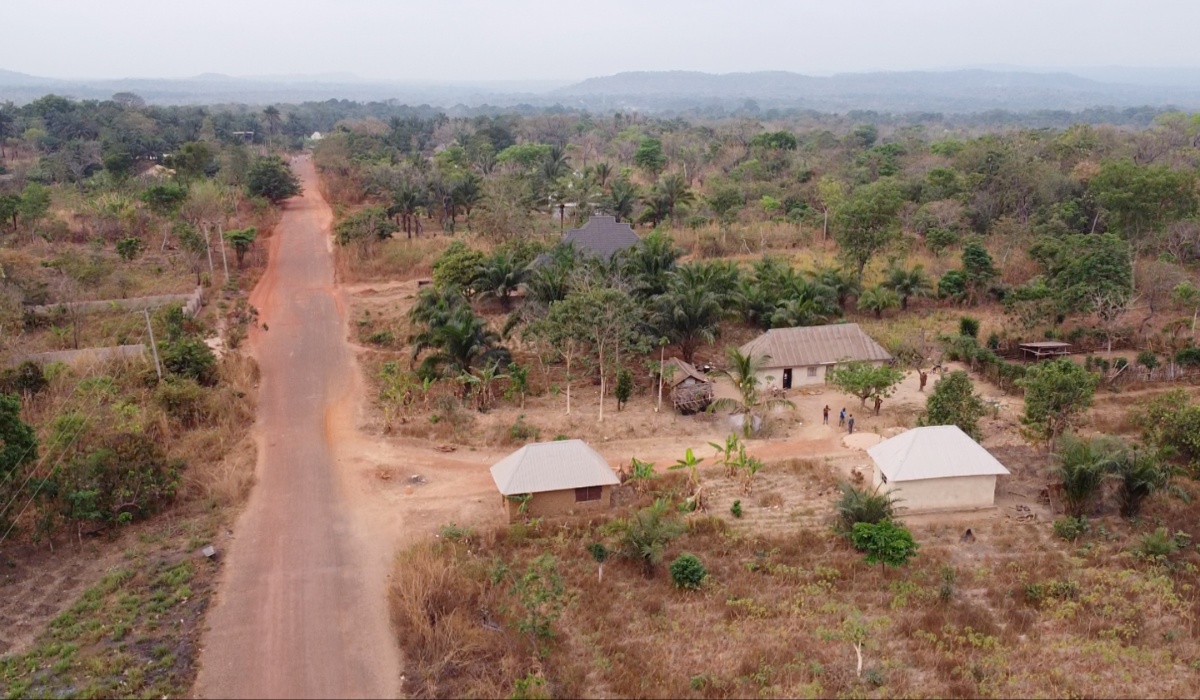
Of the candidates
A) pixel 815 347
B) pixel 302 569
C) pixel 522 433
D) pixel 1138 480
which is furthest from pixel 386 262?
pixel 1138 480

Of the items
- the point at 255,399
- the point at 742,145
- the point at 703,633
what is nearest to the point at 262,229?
the point at 255,399

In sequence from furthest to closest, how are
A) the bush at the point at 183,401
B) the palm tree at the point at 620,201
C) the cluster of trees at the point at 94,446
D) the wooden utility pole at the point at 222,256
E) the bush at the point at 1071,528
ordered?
the palm tree at the point at 620,201 → the wooden utility pole at the point at 222,256 → the bush at the point at 183,401 → the bush at the point at 1071,528 → the cluster of trees at the point at 94,446

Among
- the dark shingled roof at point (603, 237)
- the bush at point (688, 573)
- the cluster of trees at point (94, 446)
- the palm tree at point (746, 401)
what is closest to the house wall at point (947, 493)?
the palm tree at point (746, 401)

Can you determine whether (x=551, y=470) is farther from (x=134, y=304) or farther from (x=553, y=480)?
(x=134, y=304)

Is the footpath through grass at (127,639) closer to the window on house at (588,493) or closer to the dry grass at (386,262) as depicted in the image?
the window on house at (588,493)

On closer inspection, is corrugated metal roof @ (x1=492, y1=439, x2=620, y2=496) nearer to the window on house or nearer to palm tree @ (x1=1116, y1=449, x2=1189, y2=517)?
the window on house

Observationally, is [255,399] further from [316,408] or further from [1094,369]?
[1094,369]
